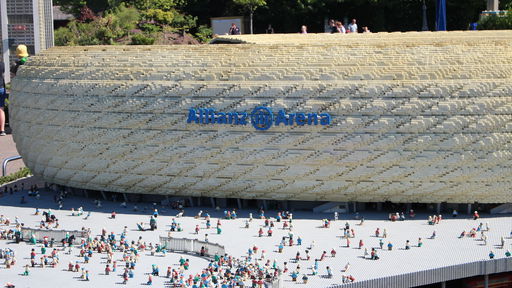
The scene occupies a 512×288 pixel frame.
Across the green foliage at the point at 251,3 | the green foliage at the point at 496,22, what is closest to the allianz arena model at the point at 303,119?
the green foliage at the point at 496,22

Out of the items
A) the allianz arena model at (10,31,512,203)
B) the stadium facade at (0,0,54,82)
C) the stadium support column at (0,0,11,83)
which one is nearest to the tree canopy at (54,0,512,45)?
the stadium facade at (0,0,54,82)

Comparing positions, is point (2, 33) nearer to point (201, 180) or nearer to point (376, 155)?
point (201, 180)

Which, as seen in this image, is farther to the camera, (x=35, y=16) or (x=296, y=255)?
(x=35, y=16)

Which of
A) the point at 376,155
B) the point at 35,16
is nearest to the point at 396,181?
the point at 376,155

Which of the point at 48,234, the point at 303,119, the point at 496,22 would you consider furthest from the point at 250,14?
the point at 48,234

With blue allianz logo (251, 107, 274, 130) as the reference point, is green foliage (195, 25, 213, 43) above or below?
above

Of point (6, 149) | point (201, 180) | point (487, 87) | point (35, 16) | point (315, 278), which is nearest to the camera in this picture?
point (315, 278)

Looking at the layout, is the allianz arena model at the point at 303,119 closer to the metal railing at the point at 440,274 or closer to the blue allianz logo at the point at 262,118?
the blue allianz logo at the point at 262,118

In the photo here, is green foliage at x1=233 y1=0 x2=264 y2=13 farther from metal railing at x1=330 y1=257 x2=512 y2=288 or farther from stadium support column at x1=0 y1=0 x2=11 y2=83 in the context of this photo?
metal railing at x1=330 y1=257 x2=512 y2=288
